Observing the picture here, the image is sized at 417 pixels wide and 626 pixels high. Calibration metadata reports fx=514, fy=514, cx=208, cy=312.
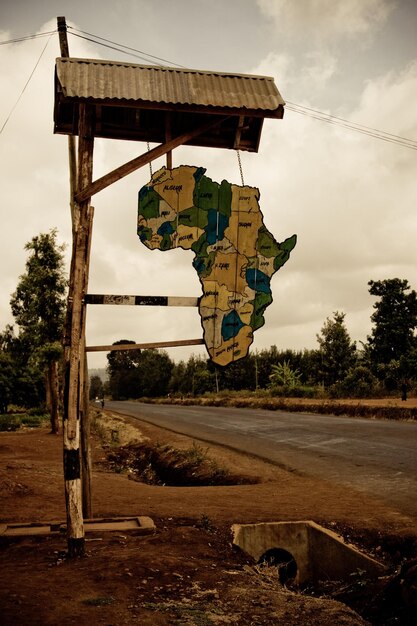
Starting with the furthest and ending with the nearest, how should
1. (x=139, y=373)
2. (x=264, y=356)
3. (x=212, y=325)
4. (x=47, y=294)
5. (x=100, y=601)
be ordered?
(x=139, y=373), (x=264, y=356), (x=47, y=294), (x=212, y=325), (x=100, y=601)

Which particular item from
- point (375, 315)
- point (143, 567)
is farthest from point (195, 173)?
point (375, 315)

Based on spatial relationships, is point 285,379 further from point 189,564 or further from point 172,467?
point 189,564

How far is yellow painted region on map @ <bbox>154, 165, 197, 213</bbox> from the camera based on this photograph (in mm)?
5809

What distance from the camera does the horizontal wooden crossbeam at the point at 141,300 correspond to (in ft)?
17.7

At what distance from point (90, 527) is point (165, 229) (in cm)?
347

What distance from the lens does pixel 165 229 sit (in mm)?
5758

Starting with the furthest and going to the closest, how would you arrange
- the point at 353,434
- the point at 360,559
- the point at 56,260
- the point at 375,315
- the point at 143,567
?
the point at 375,315, the point at 56,260, the point at 353,434, the point at 360,559, the point at 143,567

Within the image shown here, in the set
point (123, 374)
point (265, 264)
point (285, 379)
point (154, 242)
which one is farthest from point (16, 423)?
point (123, 374)

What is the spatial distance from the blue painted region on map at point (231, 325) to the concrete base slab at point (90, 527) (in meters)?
2.40

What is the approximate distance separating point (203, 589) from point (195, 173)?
4217mm

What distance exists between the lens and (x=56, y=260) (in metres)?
19.6

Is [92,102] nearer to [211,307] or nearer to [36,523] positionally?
[211,307]

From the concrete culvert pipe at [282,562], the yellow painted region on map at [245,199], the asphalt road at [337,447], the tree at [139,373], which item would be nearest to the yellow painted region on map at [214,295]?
the yellow painted region on map at [245,199]

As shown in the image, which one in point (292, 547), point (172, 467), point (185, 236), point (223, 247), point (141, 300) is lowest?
point (172, 467)
